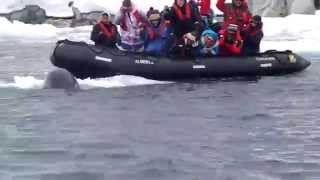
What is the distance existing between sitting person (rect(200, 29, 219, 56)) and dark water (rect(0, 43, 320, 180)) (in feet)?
2.45

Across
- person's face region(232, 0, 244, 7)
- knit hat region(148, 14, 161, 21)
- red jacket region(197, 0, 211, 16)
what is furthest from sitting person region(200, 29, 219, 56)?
red jacket region(197, 0, 211, 16)

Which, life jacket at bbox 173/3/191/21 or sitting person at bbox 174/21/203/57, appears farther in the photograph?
life jacket at bbox 173/3/191/21

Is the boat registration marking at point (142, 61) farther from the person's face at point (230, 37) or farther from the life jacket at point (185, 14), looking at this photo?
the person's face at point (230, 37)

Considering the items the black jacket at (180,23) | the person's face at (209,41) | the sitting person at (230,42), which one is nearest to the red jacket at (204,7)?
the black jacket at (180,23)

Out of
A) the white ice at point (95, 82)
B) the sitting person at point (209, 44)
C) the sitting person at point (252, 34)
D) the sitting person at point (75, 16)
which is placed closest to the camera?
the white ice at point (95, 82)

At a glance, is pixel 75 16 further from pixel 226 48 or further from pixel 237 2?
pixel 226 48

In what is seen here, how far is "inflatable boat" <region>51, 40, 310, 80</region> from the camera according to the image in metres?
14.7

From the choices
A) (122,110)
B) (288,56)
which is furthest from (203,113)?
(288,56)

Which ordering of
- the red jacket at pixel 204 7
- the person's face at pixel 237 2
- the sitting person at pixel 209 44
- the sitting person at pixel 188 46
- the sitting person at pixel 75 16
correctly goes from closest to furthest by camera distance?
the sitting person at pixel 188 46 < the sitting person at pixel 209 44 < the person's face at pixel 237 2 < the red jacket at pixel 204 7 < the sitting person at pixel 75 16

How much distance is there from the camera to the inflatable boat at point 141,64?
48.1 ft

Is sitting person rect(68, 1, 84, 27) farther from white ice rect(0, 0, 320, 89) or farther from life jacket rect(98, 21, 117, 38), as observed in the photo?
life jacket rect(98, 21, 117, 38)

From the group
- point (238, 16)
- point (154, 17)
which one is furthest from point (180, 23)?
point (238, 16)

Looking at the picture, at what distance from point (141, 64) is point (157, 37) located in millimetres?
994

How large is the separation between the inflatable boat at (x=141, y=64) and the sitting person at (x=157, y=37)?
43 centimetres
